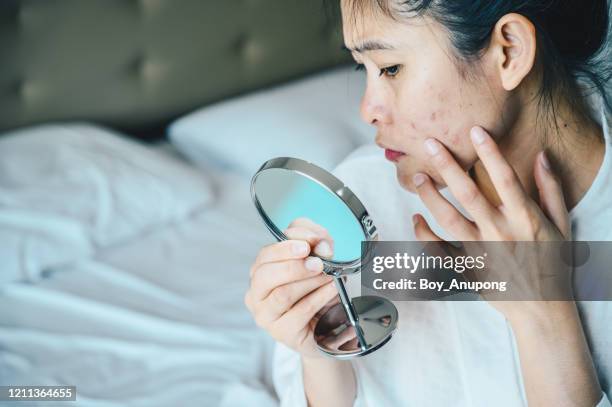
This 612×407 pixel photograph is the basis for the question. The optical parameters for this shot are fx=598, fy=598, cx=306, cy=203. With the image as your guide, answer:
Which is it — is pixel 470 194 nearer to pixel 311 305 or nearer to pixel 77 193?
pixel 311 305

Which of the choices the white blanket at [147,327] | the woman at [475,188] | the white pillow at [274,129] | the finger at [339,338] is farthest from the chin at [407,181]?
the white pillow at [274,129]

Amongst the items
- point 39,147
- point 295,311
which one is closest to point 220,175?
point 39,147

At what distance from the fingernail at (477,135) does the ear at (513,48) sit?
0.19ft

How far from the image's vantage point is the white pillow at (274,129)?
5.13 feet

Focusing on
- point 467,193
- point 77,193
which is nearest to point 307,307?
point 467,193

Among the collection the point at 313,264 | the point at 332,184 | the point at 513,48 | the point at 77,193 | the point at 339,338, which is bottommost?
the point at 77,193

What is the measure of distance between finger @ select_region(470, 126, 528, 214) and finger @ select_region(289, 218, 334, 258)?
0.69 feet

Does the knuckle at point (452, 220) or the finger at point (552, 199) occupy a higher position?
the finger at point (552, 199)

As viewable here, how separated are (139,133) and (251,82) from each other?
15.0 inches

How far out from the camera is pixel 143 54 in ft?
5.43

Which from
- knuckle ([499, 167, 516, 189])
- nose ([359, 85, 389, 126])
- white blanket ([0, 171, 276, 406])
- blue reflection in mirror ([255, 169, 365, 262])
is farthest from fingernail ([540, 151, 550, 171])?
white blanket ([0, 171, 276, 406])

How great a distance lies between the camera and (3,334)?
3.52 feet

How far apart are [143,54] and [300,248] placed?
1214 millimetres

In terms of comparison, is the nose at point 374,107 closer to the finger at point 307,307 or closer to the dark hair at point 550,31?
the dark hair at point 550,31
